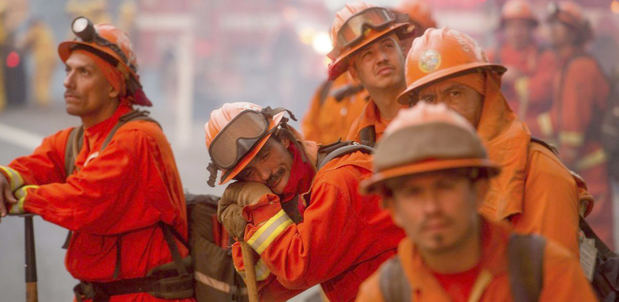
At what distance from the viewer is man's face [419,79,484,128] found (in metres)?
3.27

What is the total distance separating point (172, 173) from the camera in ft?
14.5

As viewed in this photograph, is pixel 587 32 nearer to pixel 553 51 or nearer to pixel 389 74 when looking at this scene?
pixel 553 51

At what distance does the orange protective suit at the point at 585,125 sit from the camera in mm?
8164

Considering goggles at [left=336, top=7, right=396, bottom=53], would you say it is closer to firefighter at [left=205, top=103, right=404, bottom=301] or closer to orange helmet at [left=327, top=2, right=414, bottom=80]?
orange helmet at [left=327, top=2, right=414, bottom=80]

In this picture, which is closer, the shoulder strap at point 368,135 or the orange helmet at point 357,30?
the shoulder strap at point 368,135

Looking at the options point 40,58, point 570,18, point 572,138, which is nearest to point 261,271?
point 572,138

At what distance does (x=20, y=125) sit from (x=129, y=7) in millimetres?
2774

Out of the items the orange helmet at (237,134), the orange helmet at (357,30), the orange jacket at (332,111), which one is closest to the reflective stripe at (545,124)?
the orange jacket at (332,111)

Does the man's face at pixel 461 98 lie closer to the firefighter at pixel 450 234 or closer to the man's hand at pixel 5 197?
the firefighter at pixel 450 234

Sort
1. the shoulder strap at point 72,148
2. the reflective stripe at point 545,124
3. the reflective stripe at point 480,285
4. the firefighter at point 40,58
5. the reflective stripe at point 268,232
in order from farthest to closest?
1. the firefighter at point 40,58
2. the reflective stripe at point 545,124
3. the shoulder strap at point 72,148
4. the reflective stripe at point 268,232
5. the reflective stripe at point 480,285

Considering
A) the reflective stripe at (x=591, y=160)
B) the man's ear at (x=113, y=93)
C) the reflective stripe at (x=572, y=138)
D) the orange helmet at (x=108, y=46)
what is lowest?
the reflective stripe at (x=591, y=160)

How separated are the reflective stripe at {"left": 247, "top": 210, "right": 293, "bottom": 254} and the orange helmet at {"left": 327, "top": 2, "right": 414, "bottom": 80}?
3.39 ft

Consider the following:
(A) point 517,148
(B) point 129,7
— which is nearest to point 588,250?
(A) point 517,148

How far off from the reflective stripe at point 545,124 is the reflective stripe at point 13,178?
19.4 feet
